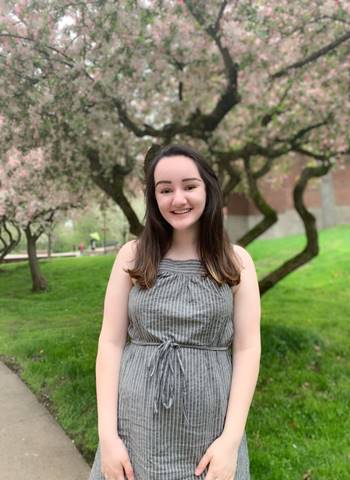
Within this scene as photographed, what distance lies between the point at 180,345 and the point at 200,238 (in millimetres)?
437

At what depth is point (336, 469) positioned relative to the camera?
3.28 meters

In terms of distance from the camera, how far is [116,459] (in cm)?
162

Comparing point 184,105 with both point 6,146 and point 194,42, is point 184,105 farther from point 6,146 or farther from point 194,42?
point 6,146

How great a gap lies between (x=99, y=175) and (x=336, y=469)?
5456mm

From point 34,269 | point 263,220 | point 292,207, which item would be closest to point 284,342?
point 263,220

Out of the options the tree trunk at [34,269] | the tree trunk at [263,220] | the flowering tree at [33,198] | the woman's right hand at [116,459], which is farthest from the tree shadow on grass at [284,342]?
the tree trunk at [34,269]

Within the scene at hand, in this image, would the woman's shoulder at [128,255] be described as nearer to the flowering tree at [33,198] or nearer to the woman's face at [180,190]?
the woman's face at [180,190]

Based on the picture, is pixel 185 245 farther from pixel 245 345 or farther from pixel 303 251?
pixel 303 251

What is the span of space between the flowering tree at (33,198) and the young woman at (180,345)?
6.42 meters

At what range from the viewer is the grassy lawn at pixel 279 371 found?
3.56m

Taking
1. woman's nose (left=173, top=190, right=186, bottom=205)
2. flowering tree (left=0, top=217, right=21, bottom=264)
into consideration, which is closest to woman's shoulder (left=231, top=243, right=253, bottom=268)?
woman's nose (left=173, top=190, right=186, bottom=205)

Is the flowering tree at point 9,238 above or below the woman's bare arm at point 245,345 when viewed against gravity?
below

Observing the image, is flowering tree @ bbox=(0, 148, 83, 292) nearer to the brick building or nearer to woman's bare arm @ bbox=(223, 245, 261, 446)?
woman's bare arm @ bbox=(223, 245, 261, 446)

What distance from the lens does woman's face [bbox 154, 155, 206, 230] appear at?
5.64 feet
